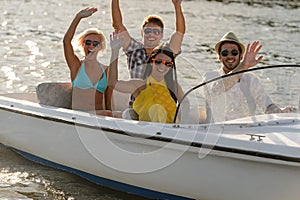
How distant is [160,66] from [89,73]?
2.91ft

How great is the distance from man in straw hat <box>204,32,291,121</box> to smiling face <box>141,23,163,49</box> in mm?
602

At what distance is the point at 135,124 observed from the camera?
202 inches

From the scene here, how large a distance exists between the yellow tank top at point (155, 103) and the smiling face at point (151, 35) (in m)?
0.61

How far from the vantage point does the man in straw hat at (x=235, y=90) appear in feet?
16.5

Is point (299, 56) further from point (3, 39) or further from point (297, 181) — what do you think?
point (297, 181)

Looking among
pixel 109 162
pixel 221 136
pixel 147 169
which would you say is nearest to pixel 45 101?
pixel 109 162

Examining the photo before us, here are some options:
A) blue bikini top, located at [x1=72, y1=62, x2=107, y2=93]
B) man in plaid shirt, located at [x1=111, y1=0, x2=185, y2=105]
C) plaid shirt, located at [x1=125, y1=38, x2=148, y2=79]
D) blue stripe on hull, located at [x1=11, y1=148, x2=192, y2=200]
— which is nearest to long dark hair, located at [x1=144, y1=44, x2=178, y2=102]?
man in plaid shirt, located at [x1=111, y1=0, x2=185, y2=105]

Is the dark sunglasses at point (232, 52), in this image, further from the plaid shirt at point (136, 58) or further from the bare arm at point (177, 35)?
the plaid shirt at point (136, 58)

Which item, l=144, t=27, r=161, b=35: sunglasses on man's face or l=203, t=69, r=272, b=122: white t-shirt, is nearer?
l=203, t=69, r=272, b=122: white t-shirt

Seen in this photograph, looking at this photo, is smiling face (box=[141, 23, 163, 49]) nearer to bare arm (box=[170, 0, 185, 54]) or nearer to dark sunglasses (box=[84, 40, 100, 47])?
bare arm (box=[170, 0, 185, 54])

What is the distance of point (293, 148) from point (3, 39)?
11942mm

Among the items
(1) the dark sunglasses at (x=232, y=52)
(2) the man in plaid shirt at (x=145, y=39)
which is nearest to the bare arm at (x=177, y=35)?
(2) the man in plaid shirt at (x=145, y=39)

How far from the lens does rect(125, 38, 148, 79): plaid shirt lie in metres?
6.08

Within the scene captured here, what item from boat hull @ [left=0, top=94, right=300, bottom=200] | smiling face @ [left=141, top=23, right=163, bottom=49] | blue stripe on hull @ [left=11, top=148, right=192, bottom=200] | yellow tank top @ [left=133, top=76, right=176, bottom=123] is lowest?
blue stripe on hull @ [left=11, top=148, right=192, bottom=200]
